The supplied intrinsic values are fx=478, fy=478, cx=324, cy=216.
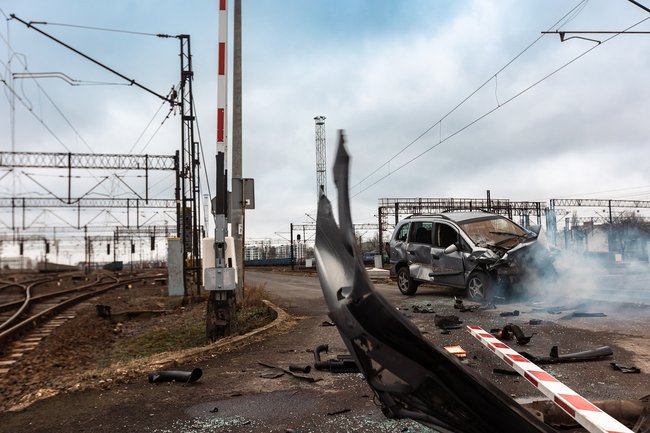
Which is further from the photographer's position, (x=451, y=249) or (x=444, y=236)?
(x=444, y=236)

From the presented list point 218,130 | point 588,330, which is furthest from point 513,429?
point 218,130

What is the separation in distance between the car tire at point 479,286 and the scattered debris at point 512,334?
309 cm

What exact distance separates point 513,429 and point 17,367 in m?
9.66

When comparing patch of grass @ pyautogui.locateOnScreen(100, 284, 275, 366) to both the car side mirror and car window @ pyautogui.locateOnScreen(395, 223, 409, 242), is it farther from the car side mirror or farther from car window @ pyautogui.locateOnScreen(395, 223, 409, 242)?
the car side mirror

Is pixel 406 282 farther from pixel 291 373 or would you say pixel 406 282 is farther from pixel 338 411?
pixel 338 411

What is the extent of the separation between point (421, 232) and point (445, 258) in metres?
1.26

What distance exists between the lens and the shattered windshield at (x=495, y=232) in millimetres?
10624

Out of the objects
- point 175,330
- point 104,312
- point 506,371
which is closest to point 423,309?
point 506,371

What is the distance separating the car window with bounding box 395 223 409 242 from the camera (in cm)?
1309

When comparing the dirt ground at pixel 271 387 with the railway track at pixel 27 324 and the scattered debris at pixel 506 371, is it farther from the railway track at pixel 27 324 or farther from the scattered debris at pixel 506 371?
the railway track at pixel 27 324

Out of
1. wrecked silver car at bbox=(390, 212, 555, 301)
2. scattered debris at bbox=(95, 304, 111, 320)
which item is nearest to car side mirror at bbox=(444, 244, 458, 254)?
wrecked silver car at bbox=(390, 212, 555, 301)

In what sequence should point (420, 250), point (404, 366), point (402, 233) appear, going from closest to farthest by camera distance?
point (404, 366) → point (420, 250) → point (402, 233)

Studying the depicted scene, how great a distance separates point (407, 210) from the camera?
46.6 meters

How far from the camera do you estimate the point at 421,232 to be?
40.8 feet
